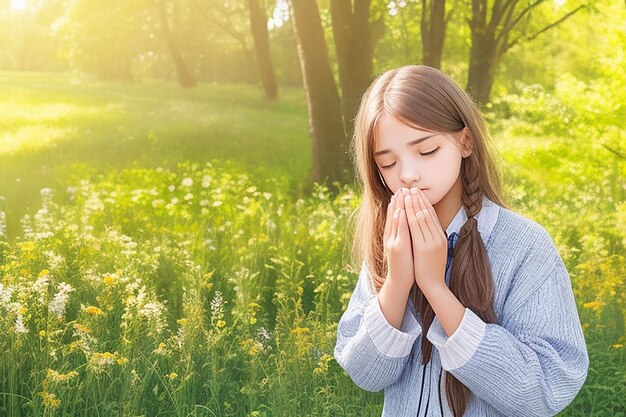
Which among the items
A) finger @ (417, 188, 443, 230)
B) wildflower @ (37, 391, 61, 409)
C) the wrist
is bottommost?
wildflower @ (37, 391, 61, 409)

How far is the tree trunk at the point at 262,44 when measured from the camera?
18.5 m

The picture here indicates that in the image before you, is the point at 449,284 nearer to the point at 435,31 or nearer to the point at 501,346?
the point at 501,346

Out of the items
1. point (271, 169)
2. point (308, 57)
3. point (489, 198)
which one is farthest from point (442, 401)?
point (271, 169)

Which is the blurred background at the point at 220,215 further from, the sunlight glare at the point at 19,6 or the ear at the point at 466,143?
the ear at the point at 466,143

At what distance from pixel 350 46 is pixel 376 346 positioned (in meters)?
8.28

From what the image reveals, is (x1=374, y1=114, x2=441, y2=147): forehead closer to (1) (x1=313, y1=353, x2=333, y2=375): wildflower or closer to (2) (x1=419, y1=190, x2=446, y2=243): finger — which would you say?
(2) (x1=419, y1=190, x2=446, y2=243): finger

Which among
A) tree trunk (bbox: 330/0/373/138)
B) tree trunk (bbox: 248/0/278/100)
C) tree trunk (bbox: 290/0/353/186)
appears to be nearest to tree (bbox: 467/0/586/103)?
tree trunk (bbox: 330/0/373/138)

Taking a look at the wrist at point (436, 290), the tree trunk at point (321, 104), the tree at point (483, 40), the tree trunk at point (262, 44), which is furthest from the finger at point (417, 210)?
the tree trunk at point (262, 44)

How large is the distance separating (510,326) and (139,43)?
25590mm

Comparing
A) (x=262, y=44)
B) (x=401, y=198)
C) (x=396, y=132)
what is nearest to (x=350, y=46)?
(x=396, y=132)

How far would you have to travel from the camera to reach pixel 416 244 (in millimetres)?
1771

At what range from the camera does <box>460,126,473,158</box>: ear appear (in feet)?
6.52

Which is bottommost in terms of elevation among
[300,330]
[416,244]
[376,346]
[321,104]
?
[300,330]

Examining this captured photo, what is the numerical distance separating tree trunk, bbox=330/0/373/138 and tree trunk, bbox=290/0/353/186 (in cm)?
28
